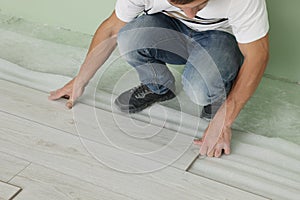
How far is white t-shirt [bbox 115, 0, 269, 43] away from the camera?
172 centimetres

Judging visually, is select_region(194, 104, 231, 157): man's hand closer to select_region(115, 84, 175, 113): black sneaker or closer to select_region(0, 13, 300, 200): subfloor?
select_region(0, 13, 300, 200): subfloor

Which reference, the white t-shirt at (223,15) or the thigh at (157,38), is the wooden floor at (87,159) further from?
the white t-shirt at (223,15)

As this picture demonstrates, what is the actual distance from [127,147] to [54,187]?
303mm

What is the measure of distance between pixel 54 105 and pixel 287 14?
0.97 meters

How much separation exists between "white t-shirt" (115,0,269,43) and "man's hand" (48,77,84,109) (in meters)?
0.30

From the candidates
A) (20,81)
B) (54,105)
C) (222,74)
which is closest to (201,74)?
(222,74)

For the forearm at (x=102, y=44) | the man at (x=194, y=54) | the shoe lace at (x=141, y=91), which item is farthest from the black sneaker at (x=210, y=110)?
the forearm at (x=102, y=44)

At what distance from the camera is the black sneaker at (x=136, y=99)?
2.08 meters

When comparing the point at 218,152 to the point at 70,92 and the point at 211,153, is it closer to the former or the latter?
the point at 211,153

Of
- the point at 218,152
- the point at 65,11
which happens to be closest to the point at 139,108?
the point at 218,152

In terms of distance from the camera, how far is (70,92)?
2.10 m

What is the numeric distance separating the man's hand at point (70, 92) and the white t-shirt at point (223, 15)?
0.30 metres

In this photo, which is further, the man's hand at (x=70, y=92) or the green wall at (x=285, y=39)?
the green wall at (x=285, y=39)

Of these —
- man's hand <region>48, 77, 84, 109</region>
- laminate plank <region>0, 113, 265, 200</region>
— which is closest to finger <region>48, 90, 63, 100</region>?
man's hand <region>48, 77, 84, 109</region>
